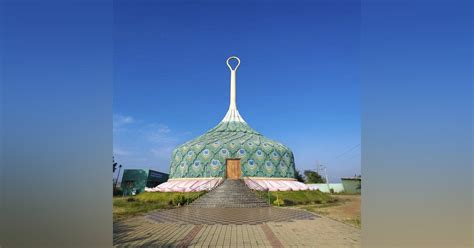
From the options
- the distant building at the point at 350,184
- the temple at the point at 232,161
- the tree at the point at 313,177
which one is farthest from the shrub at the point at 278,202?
the tree at the point at 313,177

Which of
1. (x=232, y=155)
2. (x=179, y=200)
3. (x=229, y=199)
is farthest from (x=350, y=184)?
(x=179, y=200)

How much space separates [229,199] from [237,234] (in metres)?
8.62

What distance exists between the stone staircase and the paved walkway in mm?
5682

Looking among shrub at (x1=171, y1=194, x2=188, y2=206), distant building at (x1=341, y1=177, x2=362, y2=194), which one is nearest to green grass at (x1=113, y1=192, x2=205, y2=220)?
shrub at (x1=171, y1=194, x2=188, y2=206)

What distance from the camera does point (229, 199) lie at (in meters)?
15.9

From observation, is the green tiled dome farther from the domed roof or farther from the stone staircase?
the stone staircase

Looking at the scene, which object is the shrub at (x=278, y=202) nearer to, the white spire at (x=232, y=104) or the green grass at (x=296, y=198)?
the green grass at (x=296, y=198)

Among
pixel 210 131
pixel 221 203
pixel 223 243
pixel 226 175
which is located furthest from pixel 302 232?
pixel 210 131

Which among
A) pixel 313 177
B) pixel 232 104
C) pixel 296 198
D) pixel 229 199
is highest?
pixel 232 104

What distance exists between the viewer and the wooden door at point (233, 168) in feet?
77.3

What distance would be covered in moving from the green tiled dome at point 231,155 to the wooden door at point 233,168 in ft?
0.97

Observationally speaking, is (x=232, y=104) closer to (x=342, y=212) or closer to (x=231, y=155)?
(x=231, y=155)

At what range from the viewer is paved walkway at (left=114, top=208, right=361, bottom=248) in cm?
629

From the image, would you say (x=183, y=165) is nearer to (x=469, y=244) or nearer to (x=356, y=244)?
(x=356, y=244)
